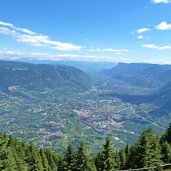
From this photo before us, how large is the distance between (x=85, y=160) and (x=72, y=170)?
7.71ft

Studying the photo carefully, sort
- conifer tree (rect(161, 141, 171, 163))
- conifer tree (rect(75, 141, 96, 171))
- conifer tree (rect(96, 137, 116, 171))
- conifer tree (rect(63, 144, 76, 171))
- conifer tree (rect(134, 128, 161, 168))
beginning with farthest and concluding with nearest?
1. conifer tree (rect(161, 141, 171, 163))
2. conifer tree (rect(75, 141, 96, 171))
3. conifer tree (rect(63, 144, 76, 171))
4. conifer tree (rect(134, 128, 161, 168))
5. conifer tree (rect(96, 137, 116, 171))

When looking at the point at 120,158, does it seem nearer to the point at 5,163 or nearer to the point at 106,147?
the point at 106,147

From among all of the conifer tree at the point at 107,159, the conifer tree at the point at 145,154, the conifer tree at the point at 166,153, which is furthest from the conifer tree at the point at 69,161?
the conifer tree at the point at 166,153

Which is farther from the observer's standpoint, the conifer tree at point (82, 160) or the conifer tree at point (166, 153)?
the conifer tree at point (166, 153)

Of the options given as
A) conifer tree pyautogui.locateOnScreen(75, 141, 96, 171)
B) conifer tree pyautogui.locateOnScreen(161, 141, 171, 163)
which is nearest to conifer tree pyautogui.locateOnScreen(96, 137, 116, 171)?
conifer tree pyautogui.locateOnScreen(75, 141, 96, 171)

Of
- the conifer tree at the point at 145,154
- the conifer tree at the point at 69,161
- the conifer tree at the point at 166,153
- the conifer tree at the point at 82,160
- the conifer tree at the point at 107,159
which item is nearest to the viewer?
the conifer tree at the point at 107,159

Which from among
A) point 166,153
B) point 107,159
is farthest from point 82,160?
point 166,153

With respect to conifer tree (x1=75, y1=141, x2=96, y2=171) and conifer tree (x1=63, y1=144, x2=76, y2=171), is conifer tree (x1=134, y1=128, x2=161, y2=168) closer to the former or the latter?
conifer tree (x1=75, y1=141, x2=96, y2=171)

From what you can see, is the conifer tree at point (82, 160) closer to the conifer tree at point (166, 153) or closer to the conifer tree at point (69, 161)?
the conifer tree at point (69, 161)

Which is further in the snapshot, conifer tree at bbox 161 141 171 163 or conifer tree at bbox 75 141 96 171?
conifer tree at bbox 161 141 171 163

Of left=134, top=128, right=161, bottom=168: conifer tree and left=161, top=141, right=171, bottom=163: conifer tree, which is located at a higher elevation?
left=134, top=128, right=161, bottom=168: conifer tree

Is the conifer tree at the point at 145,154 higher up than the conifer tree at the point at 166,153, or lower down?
higher up

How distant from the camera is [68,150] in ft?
154

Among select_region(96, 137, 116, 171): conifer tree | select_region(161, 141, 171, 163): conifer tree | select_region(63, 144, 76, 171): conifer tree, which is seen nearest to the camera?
select_region(96, 137, 116, 171): conifer tree
